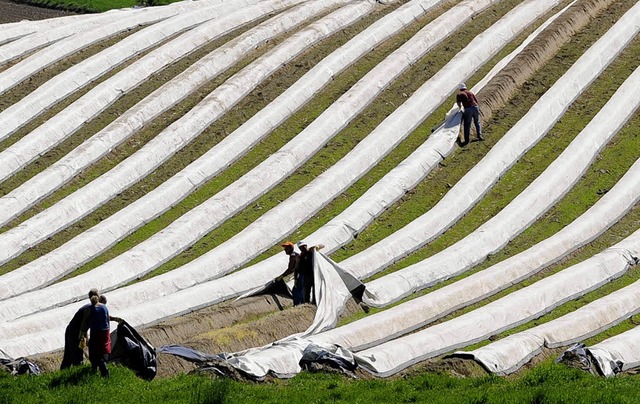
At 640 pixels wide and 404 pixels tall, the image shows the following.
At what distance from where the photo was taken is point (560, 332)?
24.6m

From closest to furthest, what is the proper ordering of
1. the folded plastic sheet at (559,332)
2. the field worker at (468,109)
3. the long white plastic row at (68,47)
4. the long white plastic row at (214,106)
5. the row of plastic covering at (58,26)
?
the folded plastic sheet at (559,332), the long white plastic row at (214,106), the field worker at (468,109), the long white plastic row at (68,47), the row of plastic covering at (58,26)

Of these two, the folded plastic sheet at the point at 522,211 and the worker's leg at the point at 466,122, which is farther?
the worker's leg at the point at 466,122

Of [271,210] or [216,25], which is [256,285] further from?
[216,25]

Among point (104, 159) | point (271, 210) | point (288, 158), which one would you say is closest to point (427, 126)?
point (288, 158)

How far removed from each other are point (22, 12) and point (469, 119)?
35494 mm

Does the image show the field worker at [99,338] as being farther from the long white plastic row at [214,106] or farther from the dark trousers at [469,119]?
the dark trousers at [469,119]

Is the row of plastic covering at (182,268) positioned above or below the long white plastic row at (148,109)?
below

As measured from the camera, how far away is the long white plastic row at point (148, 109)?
113 feet

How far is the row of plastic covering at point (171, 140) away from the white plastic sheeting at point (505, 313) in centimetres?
1229

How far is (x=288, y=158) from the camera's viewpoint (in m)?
36.5

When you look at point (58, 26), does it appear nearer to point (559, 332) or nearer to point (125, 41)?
point (125, 41)

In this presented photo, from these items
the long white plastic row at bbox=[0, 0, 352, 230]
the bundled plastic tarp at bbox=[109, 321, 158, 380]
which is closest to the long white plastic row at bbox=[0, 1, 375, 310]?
the long white plastic row at bbox=[0, 0, 352, 230]

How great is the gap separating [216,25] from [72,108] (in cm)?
969

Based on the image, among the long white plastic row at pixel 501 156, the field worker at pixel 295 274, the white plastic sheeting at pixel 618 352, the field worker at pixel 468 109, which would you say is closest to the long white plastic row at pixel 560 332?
the white plastic sheeting at pixel 618 352
